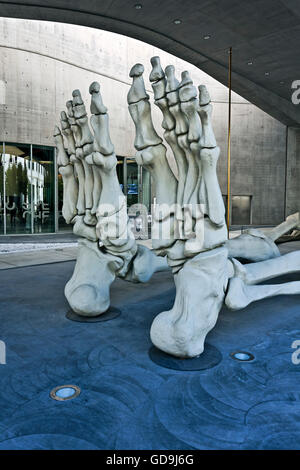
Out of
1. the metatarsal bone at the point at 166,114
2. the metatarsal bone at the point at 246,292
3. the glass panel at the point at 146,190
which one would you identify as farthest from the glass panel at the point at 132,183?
the metatarsal bone at the point at 166,114

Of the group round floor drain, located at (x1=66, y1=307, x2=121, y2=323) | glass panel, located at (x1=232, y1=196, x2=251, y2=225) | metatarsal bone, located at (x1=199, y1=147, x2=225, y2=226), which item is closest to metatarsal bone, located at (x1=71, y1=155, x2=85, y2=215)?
round floor drain, located at (x1=66, y1=307, x2=121, y2=323)

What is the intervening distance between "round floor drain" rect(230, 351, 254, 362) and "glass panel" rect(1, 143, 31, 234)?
10.4m

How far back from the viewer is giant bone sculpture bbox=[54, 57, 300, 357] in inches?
102

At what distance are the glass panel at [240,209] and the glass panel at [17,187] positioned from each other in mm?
10302

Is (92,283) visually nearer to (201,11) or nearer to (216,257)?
(216,257)

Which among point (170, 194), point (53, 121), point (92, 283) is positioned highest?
point (53, 121)

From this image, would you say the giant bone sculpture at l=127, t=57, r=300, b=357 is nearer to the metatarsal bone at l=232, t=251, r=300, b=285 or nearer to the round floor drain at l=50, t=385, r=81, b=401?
the metatarsal bone at l=232, t=251, r=300, b=285

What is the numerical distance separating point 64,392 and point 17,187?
10.6 meters

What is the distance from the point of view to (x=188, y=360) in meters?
2.60

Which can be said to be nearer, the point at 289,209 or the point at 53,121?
the point at 53,121

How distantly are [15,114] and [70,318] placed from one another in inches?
373

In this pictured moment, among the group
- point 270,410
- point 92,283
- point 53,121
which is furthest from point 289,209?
point 270,410

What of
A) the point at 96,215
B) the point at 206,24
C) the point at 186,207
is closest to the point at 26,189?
the point at 206,24

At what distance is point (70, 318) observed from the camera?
352 centimetres
